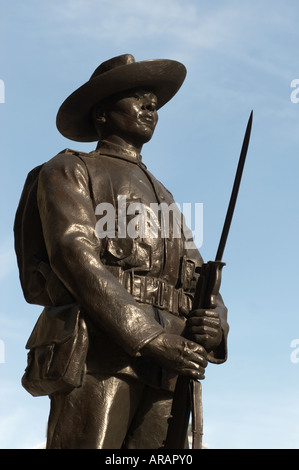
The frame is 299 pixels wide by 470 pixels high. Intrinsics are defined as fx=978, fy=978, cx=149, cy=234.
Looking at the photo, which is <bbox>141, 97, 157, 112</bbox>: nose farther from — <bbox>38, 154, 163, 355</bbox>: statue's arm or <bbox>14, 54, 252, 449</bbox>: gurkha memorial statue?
<bbox>38, 154, 163, 355</bbox>: statue's arm

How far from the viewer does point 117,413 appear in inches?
267

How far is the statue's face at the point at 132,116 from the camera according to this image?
7746 mm

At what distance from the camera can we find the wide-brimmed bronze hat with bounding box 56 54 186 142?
25.1 ft

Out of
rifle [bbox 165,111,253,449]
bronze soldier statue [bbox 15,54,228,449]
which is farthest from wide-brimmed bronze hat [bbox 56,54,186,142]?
rifle [bbox 165,111,253,449]

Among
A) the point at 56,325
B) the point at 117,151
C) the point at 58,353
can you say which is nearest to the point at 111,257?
the point at 56,325

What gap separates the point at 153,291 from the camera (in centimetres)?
716

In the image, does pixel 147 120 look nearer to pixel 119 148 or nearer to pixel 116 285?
pixel 119 148

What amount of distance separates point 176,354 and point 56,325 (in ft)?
2.93

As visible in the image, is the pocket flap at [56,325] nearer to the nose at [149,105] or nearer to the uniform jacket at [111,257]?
the uniform jacket at [111,257]

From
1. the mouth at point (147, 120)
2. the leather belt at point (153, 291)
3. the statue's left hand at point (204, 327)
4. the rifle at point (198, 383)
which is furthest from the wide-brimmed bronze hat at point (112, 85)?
the statue's left hand at point (204, 327)

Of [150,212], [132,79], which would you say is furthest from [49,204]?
[132,79]
